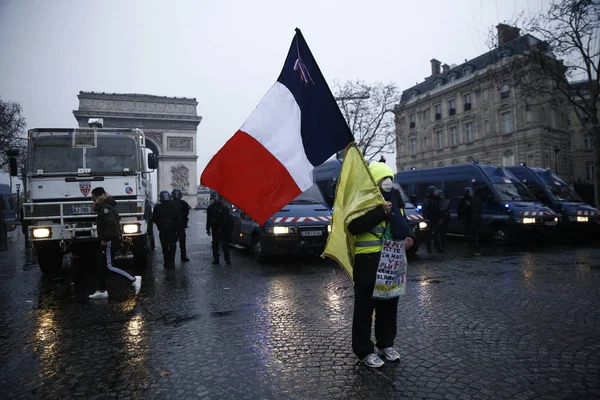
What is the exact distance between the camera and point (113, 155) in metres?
8.88

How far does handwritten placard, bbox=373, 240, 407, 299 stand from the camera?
3.49 meters

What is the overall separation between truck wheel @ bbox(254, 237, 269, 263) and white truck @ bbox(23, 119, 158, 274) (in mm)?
2485

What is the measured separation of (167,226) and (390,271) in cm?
693

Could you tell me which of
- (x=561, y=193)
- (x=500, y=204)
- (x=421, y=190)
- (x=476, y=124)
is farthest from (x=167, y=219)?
(x=476, y=124)

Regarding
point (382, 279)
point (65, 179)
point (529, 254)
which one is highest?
point (65, 179)

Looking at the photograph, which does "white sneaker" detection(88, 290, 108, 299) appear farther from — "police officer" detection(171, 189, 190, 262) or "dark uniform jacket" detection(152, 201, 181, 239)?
"police officer" detection(171, 189, 190, 262)

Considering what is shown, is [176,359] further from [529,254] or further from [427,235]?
[529,254]

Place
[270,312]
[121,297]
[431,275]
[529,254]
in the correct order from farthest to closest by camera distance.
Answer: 1. [529,254]
2. [431,275]
3. [121,297]
4. [270,312]

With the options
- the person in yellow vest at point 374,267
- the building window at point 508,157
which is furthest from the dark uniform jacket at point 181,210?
the building window at point 508,157

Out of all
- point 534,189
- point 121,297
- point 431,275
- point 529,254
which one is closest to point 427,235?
point 529,254

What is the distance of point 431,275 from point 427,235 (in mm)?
3575

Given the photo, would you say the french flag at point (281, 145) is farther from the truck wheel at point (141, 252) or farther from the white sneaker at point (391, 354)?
the truck wheel at point (141, 252)

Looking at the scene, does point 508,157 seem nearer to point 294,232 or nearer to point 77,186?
point 294,232

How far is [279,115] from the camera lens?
4.03 m
